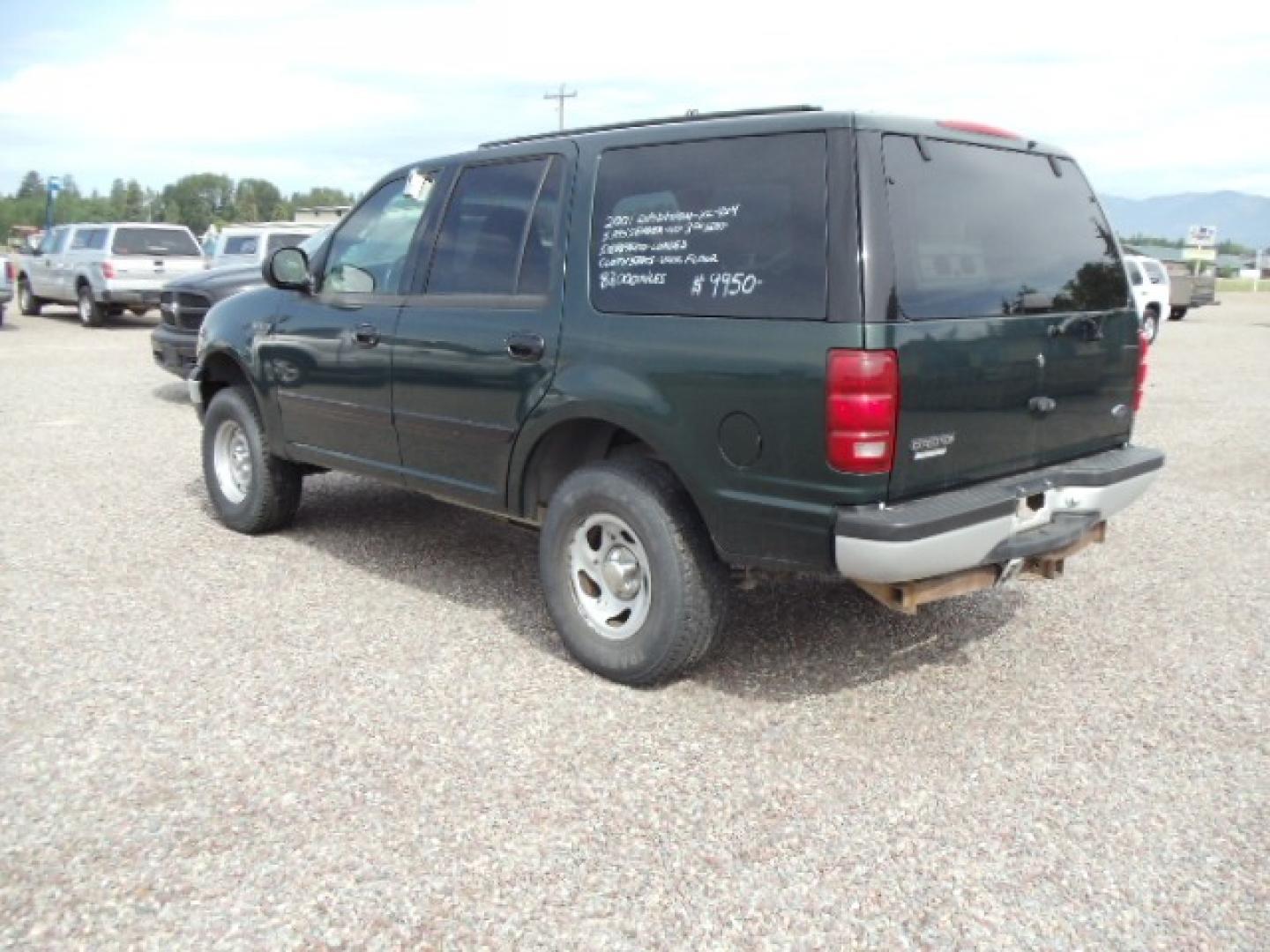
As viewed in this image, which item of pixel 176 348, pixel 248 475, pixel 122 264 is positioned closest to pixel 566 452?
pixel 248 475

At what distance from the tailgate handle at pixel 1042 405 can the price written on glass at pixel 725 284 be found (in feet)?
3.51

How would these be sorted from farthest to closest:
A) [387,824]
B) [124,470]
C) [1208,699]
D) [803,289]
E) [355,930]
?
1. [124,470]
2. [1208,699]
3. [803,289]
4. [387,824]
5. [355,930]

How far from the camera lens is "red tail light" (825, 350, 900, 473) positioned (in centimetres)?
334

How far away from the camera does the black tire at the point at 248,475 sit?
598 cm

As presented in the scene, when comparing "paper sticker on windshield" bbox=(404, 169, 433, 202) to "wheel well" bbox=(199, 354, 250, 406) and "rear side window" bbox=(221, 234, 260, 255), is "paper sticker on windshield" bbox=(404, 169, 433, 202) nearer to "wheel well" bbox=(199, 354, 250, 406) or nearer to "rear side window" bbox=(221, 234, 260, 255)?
"wheel well" bbox=(199, 354, 250, 406)

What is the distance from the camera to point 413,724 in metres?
3.82

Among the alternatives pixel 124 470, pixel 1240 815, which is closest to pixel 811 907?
pixel 1240 815

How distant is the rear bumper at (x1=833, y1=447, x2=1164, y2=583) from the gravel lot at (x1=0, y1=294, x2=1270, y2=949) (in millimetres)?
629

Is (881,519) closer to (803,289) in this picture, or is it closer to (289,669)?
(803,289)

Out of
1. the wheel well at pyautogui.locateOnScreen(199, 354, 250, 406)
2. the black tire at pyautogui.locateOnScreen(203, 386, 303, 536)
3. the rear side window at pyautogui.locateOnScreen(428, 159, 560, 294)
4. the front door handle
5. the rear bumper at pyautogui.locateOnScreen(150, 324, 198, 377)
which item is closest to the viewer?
the front door handle

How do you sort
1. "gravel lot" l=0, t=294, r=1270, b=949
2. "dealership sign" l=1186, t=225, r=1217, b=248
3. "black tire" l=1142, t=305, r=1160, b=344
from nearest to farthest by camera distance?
"gravel lot" l=0, t=294, r=1270, b=949, "black tire" l=1142, t=305, r=1160, b=344, "dealership sign" l=1186, t=225, r=1217, b=248

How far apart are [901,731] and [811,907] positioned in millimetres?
1119

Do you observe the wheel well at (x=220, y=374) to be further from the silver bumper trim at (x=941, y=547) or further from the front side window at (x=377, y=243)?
the silver bumper trim at (x=941, y=547)

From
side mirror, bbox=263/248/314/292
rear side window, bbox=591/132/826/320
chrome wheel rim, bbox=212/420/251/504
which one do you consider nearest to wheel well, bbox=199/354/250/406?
chrome wheel rim, bbox=212/420/251/504
